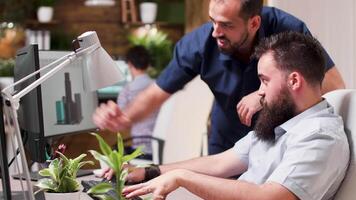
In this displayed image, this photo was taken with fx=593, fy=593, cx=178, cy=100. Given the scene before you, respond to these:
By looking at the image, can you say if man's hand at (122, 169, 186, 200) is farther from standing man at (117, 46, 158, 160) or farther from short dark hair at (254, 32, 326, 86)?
standing man at (117, 46, 158, 160)

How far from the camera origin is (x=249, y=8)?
7.06 feet

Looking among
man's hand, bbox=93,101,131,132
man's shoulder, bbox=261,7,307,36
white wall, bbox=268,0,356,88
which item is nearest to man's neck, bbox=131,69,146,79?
white wall, bbox=268,0,356,88

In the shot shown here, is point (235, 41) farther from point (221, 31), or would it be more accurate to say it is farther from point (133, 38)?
point (133, 38)

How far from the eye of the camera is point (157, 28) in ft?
20.1

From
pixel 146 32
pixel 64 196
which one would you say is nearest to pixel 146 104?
pixel 64 196

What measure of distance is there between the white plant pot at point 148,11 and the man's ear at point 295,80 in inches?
172

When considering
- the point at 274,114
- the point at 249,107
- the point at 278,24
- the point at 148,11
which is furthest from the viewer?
the point at 148,11

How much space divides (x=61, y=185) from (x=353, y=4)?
7.78 ft

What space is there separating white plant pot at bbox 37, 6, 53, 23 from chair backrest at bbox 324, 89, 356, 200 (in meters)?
4.28

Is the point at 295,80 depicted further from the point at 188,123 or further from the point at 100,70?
the point at 188,123

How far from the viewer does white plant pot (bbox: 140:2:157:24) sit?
5.96m

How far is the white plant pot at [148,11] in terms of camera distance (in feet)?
19.6

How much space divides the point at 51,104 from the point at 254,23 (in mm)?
896

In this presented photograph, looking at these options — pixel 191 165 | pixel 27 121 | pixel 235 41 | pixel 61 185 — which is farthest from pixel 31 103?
pixel 235 41
